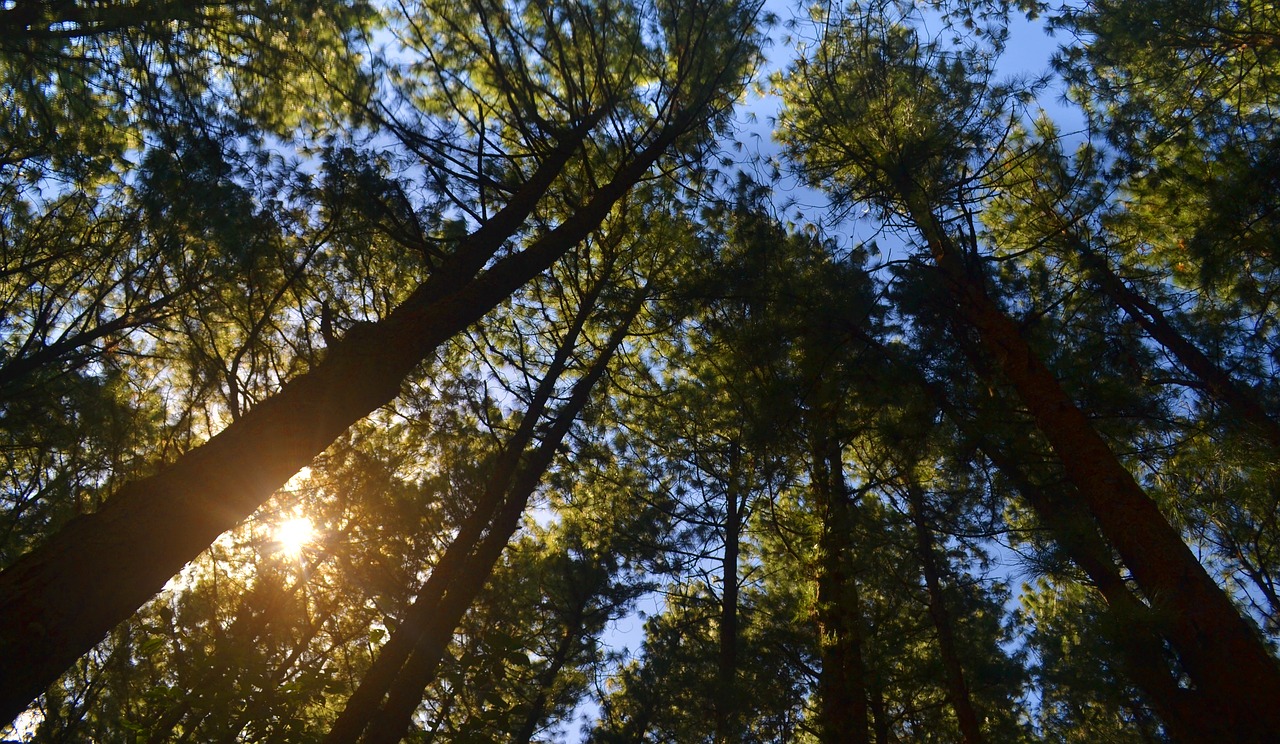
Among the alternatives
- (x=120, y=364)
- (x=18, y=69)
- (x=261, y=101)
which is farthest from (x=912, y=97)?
(x=120, y=364)

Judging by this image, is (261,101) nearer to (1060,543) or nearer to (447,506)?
(447,506)

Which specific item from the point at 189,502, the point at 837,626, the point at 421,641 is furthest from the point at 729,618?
the point at 189,502

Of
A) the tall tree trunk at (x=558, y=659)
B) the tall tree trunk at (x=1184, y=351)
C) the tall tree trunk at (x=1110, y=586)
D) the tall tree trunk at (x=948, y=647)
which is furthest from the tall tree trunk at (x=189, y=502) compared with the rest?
the tall tree trunk at (x=558, y=659)

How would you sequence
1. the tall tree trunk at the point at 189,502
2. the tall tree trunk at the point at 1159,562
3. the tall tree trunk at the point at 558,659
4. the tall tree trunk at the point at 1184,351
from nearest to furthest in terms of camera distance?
the tall tree trunk at the point at 189,502 < the tall tree trunk at the point at 1159,562 < the tall tree trunk at the point at 1184,351 < the tall tree trunk at the point at 558,659

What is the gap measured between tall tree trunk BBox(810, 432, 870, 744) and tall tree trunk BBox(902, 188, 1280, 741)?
191cm

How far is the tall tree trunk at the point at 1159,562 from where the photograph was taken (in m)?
3.88

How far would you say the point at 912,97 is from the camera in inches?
279

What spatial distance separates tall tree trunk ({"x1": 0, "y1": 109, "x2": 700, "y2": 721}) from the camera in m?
2.32

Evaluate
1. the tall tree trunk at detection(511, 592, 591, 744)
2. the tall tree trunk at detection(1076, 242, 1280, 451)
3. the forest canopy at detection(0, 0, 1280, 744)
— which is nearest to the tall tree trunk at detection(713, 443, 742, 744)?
the forest canopy at detection(0, 0, 1280, 744)

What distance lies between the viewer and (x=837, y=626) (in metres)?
7.49

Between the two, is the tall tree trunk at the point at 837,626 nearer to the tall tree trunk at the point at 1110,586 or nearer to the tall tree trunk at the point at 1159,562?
the tall tree trunk at the point at 1110,586

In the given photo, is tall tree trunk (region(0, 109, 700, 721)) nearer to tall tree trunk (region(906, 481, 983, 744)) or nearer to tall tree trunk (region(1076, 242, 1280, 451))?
tall tree trunk (region(906, 481, 983, 744))

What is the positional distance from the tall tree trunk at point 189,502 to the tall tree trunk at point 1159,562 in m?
4.12

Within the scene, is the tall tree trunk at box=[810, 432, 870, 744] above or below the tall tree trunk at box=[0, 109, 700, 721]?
above
